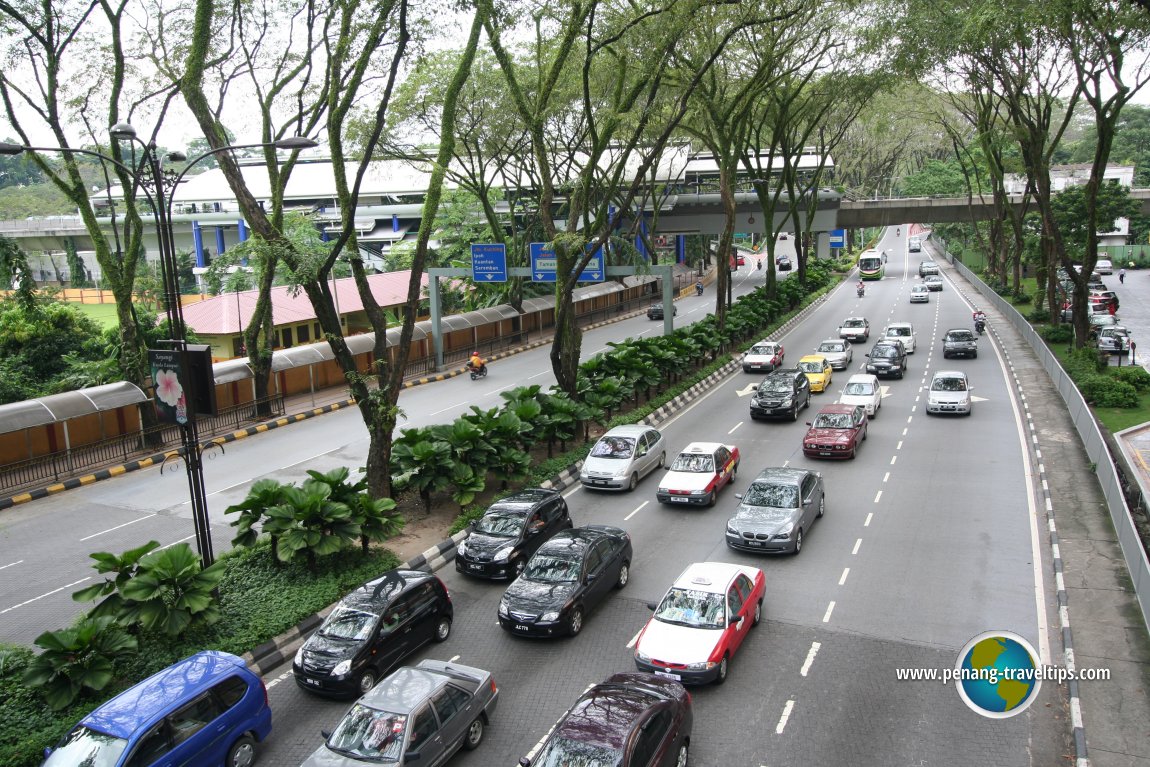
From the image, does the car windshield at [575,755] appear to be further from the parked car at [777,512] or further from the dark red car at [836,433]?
the dark red car at [836,433]

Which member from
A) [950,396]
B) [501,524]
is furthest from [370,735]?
[950,396]

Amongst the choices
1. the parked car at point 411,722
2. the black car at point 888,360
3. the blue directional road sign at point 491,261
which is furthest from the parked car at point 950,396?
the parked car at point 411,722

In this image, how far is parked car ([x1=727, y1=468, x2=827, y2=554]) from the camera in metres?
17.8

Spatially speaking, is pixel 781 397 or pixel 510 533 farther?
pixel 781 397

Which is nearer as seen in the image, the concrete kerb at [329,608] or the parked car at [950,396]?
the concrete kerb at [329,608]

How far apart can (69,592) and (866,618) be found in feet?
51.0

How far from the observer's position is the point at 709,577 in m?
14.5

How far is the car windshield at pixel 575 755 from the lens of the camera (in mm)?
9625

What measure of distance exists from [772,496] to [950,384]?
596 inches

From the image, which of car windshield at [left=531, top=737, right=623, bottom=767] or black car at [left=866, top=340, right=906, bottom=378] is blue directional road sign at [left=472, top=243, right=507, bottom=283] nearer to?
black car at [left=866, top=340, right=906, bottom=378]

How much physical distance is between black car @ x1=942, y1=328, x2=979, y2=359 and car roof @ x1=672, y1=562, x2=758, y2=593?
30.5 metres

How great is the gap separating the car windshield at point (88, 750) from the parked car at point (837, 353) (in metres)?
33.8

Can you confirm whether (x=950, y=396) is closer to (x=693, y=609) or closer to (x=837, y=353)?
(x=837, y=353)

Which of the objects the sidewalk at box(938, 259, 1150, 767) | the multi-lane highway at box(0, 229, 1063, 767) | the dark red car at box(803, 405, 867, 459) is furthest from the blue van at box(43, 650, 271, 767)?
the dark red car at box(803, 405, 867, 459)
